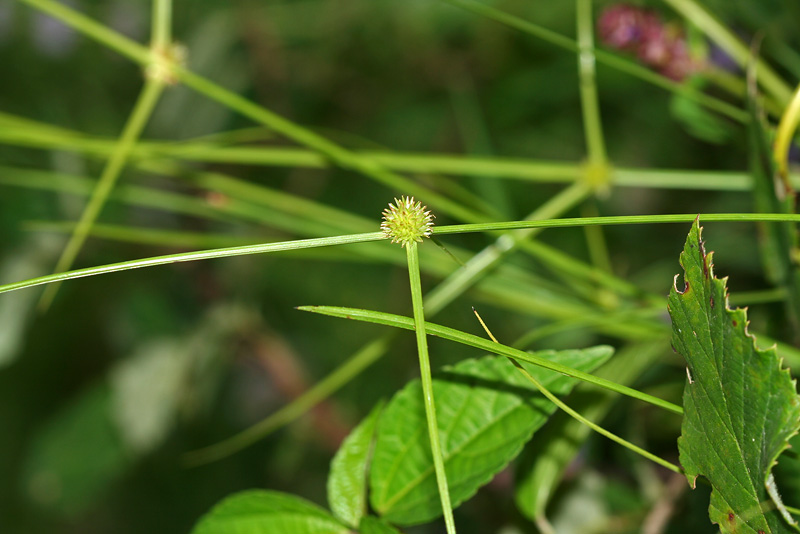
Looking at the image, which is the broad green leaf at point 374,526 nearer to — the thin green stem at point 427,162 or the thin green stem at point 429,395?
the thin green stem at point 429,395

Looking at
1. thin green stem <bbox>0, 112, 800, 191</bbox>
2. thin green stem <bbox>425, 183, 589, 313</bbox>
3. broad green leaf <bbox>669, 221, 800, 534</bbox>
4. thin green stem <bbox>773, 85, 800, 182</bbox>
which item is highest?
thin green stem <bbox>0, 112, 800, 191</bbox>

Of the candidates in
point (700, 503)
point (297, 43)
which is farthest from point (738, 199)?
point (297, 43)

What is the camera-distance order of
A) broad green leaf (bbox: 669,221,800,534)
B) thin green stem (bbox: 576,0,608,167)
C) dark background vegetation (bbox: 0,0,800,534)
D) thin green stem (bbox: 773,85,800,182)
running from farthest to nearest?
dark background vegetation (bbox: 0,0,800,534) < thin green stem (bbox: 576,0,608,167) < thin green stem (bbox: 773,85,800,182) < broad green leaf (bbox: 669,221,800,534)

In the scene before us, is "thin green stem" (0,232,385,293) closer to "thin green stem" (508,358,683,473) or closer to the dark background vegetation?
"thin green stem" (508,358,683,473)

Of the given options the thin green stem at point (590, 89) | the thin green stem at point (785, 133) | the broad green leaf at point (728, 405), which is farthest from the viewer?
the thin green stem at point (590, 89)

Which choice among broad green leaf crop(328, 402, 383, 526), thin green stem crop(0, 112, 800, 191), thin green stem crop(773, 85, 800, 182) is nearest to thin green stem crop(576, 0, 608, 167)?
thin green stem crop(0, 112, 800, 191)

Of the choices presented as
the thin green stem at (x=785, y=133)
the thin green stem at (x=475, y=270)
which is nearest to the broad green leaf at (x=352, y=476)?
the thin green stem at (x=475, y=270)

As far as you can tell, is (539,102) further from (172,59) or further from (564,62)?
(172,59)
